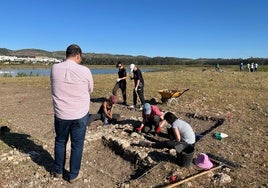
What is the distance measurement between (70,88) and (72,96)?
15 cm

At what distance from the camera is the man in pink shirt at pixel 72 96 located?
5761mm

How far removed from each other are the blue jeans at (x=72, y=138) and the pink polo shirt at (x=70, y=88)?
12cm

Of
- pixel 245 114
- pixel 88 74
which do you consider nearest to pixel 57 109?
pixel 88 74

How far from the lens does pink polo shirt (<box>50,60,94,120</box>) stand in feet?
18.9

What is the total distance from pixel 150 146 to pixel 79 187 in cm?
239

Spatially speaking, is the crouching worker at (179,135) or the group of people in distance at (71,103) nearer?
the group of people in distance at (71,103)

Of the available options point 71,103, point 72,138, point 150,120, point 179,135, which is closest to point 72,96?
point 71,103

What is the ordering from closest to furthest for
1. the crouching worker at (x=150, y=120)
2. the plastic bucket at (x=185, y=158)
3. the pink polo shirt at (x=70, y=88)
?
the pink polo shirt at (x=70, y=88) < the plastic bucket at (x=185, y=158) < the crouching worker at (x=150, y=120)

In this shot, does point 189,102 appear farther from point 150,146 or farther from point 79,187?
point 79,187

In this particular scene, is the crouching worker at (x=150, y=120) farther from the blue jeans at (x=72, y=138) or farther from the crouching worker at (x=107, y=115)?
the blue jeans at (x=72, y=138)

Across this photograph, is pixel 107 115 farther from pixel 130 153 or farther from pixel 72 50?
pixel 72 50

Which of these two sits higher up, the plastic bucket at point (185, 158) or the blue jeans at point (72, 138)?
the blue jeans at point (72, 138)

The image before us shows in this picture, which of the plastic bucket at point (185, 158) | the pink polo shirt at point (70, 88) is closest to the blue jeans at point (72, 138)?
the pink polo shirt at point (70, 88)

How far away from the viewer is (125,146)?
796 cm
